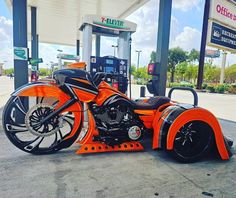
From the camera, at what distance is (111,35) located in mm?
4918

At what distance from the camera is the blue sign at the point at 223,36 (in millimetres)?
5172

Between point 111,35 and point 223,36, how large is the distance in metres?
3.28

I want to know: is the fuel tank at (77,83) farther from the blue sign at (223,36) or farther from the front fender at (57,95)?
the blue sign at (223,36)

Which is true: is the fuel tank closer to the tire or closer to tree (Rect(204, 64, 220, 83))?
Answer: the tire

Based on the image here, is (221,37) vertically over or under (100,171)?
over

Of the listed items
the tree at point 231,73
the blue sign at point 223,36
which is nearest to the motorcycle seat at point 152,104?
the blue sign at point 223,36

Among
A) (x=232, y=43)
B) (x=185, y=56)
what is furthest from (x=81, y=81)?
(x=185, y=56)

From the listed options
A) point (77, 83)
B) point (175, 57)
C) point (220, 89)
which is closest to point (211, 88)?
point (220, 89)

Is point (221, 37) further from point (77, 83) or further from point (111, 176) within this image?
point (111, 176)

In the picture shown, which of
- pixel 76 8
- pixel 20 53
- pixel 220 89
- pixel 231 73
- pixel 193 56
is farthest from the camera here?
pixel 231 73

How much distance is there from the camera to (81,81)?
2.31 metres

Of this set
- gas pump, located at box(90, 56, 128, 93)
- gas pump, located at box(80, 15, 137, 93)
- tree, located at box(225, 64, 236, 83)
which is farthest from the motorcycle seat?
tree, located at box(225, 64, 236, 83)

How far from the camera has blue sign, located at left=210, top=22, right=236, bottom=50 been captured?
5.17 metres

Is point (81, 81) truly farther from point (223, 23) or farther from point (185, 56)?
point (185, 56)
